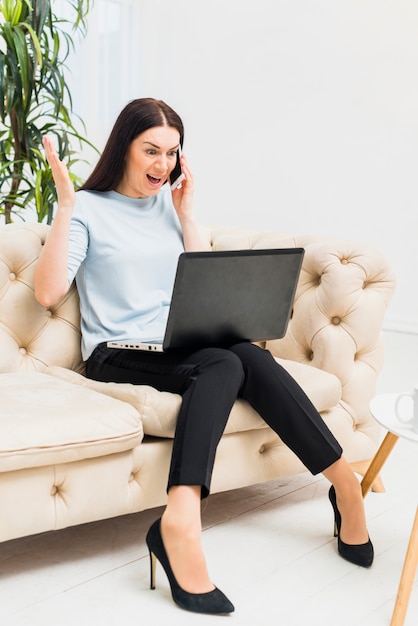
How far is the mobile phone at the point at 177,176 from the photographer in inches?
85.3

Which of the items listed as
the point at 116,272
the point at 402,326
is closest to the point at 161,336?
the point at 116,272

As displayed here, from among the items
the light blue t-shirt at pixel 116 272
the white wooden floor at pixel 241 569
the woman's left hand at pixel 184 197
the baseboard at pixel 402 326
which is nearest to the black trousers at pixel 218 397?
the light blue t-shirt at pixel 116 272

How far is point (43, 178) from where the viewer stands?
3.12 metres

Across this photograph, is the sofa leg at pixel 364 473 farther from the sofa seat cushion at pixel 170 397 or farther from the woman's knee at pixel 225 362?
the woman's knee at pixel 225 362

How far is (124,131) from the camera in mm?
2076

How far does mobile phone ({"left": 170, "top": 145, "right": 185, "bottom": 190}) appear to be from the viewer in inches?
85.3

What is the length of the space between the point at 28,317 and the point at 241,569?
833 millimetres

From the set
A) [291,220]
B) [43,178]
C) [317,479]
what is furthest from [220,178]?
[317,479]

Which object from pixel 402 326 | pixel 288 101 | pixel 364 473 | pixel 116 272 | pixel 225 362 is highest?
pixel 288 101

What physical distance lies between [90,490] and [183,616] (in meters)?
0.32

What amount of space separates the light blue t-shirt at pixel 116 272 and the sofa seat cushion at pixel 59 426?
0.27m

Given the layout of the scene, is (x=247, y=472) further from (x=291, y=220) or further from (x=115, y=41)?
(x=115, y=41)

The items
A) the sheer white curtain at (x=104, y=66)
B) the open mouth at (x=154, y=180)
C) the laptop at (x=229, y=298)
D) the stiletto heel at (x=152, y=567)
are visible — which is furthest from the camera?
the sheer white curtain at (x=104, y=66)

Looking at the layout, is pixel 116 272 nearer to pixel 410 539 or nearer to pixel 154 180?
pixel 154 180
